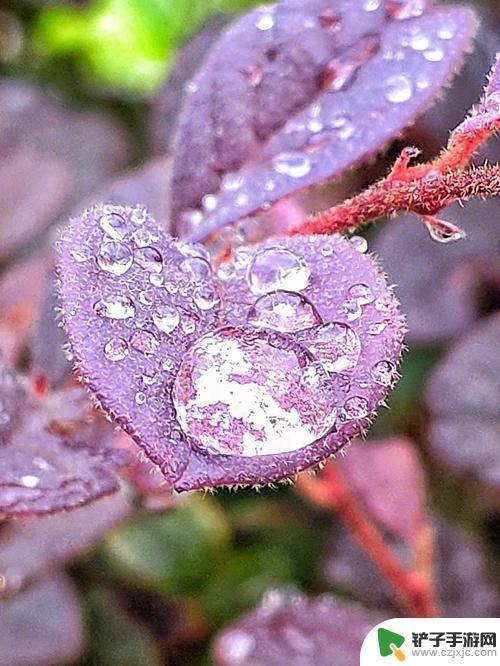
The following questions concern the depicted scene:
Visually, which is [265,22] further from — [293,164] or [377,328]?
[377,328]

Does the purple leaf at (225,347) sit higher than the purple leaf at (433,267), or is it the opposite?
the purple leaf at (225,347)

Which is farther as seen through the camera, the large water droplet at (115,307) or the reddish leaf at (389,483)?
the reddish leaf at (389,483)

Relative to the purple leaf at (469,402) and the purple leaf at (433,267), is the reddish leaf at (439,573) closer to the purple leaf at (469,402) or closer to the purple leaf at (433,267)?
the purple leaf at (469,402)

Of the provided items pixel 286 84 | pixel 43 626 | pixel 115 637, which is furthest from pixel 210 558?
Result: pixel 286 84

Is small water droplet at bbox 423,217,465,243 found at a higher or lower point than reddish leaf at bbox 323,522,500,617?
higher

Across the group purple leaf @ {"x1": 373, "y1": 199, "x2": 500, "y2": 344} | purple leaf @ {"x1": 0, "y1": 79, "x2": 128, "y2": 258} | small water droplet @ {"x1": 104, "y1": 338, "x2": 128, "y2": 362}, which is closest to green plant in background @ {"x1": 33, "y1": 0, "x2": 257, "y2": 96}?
purple leaf @ {"x1": 0, "y1": 79, "x2": 128, "y2": 258}

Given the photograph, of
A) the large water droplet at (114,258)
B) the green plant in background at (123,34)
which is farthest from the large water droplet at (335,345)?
the green plant in background at (123,34)

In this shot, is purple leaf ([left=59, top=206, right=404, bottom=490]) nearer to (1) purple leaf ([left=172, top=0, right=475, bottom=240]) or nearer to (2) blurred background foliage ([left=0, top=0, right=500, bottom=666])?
(1) purple leaf ([left=172, top=0, right=475, bottom=240])
